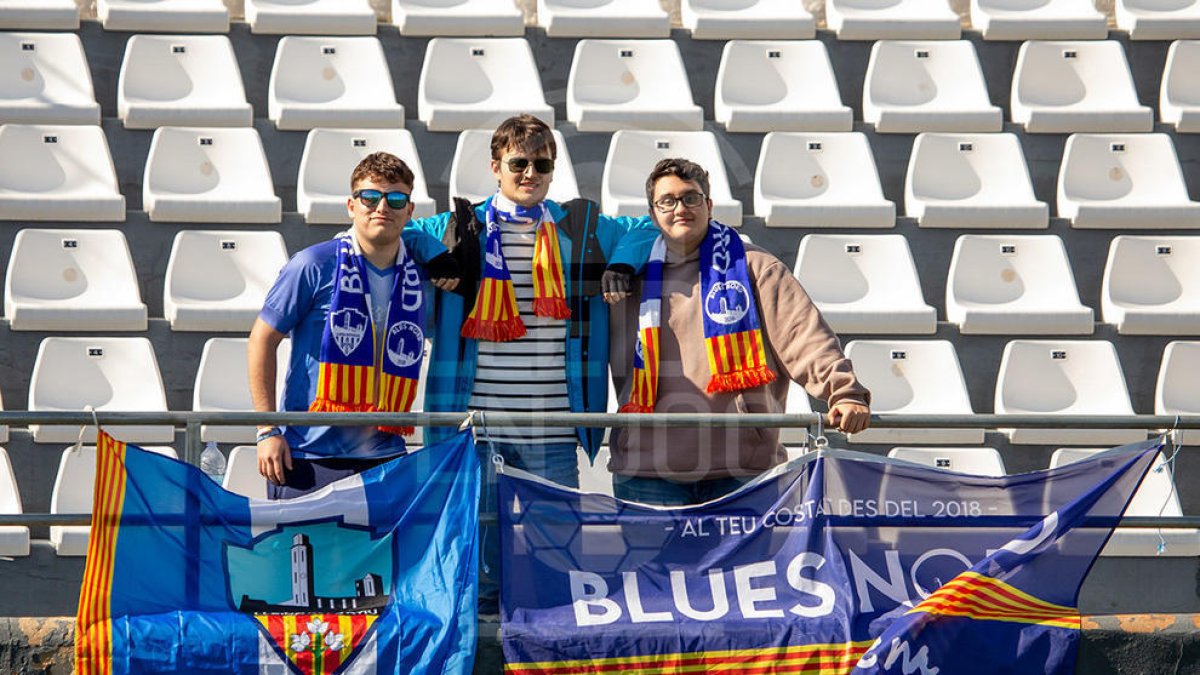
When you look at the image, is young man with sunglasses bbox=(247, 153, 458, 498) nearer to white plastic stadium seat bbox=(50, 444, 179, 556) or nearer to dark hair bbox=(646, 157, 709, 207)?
dark hair bbox=(646, 157, 709, 207)

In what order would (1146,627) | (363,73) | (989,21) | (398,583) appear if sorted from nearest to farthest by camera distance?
(398,583)
(1146,627)
(363,73)
(989,21)

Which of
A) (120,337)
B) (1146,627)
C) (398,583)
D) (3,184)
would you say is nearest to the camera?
(398,583)

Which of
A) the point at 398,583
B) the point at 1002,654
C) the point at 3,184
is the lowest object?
the point at 1002,654

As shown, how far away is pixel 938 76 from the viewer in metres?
7.91

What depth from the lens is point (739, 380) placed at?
14.4ft

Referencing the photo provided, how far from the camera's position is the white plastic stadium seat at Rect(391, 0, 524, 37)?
26.1 feet

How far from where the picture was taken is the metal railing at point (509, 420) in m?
4.11

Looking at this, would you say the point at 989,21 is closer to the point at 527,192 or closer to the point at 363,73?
the point at 363,73

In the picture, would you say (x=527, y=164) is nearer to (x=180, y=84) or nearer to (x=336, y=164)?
(x=336, y=164)

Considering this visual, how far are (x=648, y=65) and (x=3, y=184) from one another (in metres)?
3.15

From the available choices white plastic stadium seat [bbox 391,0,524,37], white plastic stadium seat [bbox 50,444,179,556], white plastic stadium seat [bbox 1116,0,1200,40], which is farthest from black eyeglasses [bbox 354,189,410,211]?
white plastic stadium seat [bbox 1116,0,1200,40]

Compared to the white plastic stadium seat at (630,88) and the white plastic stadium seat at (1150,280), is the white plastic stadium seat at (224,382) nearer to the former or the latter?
the white plastic stadium seat at (630,88)

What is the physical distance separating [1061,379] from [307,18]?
4.17 metres

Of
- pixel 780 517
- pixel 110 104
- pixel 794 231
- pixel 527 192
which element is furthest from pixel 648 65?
pixel 780 517
